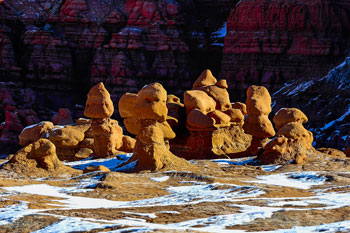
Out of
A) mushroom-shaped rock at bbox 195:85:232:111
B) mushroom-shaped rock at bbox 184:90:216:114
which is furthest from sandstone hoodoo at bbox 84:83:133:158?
mushroom-shaped rock at bbox 195:85:232:111

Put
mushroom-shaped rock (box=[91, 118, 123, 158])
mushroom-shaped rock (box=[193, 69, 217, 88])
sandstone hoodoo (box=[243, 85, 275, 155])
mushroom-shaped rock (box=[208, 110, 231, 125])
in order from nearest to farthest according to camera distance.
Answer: sandstone hoodoo (box=[243, 85, 275, 155]), mushroom-shaped rock (box=[91, 118, 123, 158]), mushroom-shaped rock (box=[208, 110, 231, 125]), mushroom-shaped rock (box=[193, 69, 217, 88])

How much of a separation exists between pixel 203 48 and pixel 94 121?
4317 centimetres

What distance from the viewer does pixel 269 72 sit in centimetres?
6259

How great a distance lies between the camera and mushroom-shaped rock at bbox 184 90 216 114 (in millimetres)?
29062

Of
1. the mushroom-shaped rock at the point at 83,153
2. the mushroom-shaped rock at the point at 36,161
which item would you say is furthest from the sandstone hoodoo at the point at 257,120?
the mushroom-shaped rock at the point at 36,161

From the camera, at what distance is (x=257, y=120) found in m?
28.4

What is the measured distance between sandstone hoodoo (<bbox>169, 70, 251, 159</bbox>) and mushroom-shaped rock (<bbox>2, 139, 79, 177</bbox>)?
27.7 ft

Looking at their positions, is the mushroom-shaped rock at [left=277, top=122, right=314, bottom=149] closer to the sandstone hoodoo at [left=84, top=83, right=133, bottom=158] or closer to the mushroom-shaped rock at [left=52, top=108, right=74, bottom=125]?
the sandstone hoodoo at [left=84, top=83, right=133, bottom=158]

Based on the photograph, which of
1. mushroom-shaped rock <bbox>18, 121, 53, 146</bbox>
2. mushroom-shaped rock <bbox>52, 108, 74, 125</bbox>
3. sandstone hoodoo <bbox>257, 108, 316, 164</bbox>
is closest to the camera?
sandstone hoodoo <bbox>257, 108, 316, 164</bbox>

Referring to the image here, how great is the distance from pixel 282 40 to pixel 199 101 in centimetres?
3499

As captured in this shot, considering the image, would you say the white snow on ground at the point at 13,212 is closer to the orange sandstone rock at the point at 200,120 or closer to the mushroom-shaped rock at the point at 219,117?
the orange sandstone rock at the point at 200,120

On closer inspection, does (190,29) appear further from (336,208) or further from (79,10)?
(336,208)

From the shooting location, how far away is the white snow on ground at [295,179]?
20.1 meters

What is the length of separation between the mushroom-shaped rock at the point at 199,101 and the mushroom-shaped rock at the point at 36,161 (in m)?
8.81
